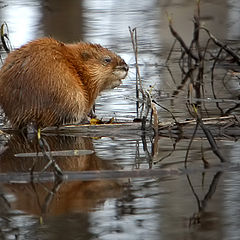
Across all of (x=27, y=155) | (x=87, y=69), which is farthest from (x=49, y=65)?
(x=27, y=155)

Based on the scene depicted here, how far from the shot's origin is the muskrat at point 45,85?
530 centimetres

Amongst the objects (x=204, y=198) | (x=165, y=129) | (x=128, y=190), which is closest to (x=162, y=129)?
(x=165, y=129)

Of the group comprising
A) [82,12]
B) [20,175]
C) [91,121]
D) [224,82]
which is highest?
[20,175]

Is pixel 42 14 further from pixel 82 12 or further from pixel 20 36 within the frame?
pixel 20 36

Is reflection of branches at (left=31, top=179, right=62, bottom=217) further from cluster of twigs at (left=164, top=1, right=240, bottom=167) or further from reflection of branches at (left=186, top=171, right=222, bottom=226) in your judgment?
cluster of twigs at (left=164, top=1, right=240, bottom=167)

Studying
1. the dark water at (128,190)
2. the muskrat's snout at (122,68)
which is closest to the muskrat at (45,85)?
the dark water at (128,190)

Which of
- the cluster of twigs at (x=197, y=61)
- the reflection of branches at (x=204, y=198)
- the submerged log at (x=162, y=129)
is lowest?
the cluster of twigs at (x=197, y=61)

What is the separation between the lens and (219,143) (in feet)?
16.5

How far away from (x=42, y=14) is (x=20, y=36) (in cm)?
216

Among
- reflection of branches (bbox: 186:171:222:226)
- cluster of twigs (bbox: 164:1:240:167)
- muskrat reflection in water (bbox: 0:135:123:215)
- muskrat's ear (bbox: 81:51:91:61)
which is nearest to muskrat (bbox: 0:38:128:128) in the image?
muskrat's ear (bbox: 81:51:91:61)

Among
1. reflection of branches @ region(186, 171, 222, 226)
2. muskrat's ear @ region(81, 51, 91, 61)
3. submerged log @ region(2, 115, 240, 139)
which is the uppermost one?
reflection of branches @ region(186, 171, 222, 226)

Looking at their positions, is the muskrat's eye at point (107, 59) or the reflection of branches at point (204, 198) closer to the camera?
the reflection of branches at point (204, 198)

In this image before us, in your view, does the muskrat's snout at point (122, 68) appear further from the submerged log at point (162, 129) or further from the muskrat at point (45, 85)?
the submerged log at point (162, 129)

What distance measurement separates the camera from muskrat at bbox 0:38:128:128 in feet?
17.4
